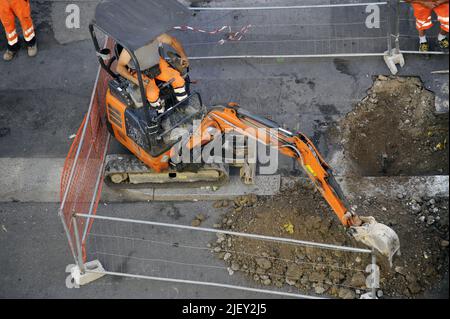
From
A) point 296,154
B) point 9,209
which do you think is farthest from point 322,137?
point 9,209

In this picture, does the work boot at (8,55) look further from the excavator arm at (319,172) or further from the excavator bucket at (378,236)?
the excavator bucket at (378,236)

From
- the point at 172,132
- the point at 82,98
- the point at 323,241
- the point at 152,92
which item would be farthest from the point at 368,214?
the point at 82,98

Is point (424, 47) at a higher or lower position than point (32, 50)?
higher

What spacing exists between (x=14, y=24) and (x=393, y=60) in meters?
6.65

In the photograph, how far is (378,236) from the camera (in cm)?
879

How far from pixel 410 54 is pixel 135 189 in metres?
5.27

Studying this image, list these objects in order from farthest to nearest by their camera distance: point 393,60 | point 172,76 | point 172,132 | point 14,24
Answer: point 14,24
point 393,60
point 172,132
point 172,76

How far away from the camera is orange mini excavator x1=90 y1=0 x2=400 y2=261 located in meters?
8.83

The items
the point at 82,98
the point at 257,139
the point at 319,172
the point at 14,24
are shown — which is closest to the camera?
the point at 319,172

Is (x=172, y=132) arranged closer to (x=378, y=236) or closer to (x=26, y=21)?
(x=378, y=236)

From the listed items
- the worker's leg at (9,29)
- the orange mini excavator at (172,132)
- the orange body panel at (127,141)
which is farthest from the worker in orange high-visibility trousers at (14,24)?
the orange body panel at (127,141)

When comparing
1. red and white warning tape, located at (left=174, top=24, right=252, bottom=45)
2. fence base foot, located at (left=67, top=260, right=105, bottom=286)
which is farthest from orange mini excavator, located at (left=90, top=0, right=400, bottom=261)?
red and white warning tape, located at (left=174, top=24, right=252, bottom=45)

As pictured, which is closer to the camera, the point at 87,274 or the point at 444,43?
the point at 87,274
